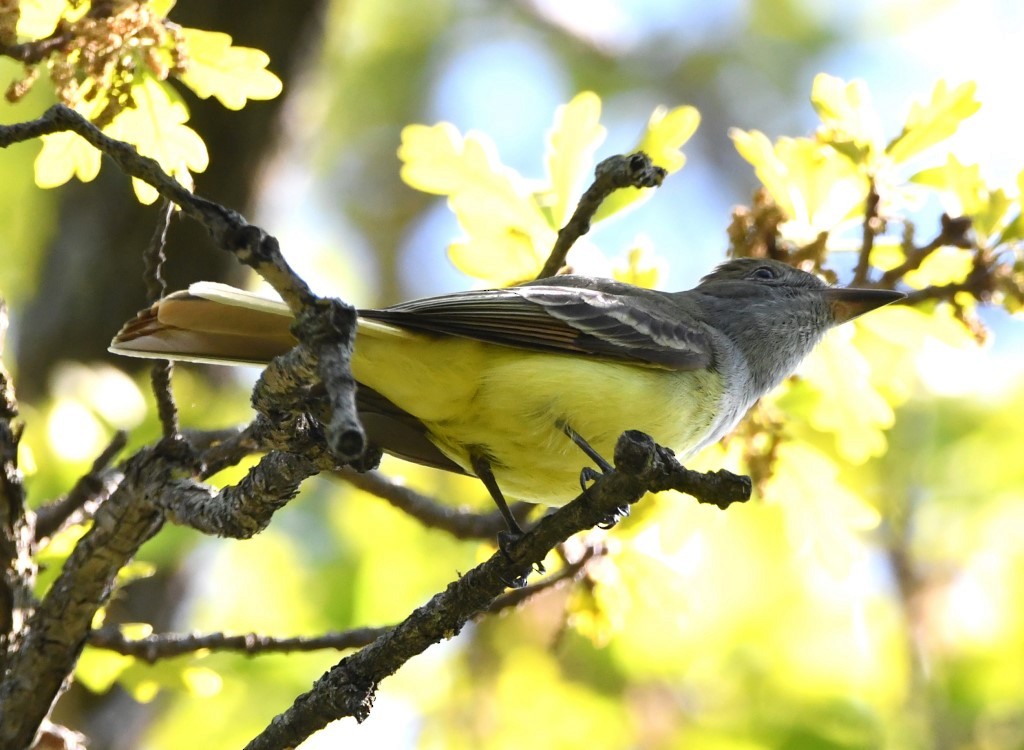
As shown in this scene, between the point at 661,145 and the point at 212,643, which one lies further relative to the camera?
the point at 661,145

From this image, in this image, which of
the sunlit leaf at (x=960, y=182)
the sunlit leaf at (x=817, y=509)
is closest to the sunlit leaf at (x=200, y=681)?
the sunlit leaf at (x=817, y=509)

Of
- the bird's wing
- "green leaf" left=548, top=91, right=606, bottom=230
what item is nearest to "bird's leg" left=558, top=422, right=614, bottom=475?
the bird's wing

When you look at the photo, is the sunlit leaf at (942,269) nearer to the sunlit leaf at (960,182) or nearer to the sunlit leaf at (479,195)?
the sunlit leaf at (960,182)

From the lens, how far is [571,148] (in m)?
3.77

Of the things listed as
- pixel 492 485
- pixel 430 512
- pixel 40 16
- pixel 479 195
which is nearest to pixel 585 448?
pixel 492 485

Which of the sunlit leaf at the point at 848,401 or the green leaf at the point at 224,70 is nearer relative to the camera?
the green leaf at the point at 224,70

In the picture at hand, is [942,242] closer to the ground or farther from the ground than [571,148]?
closer to the ground

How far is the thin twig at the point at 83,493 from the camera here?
10.4 ft

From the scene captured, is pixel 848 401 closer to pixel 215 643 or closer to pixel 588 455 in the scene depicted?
pixel 588 455

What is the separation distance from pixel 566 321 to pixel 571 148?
54cm

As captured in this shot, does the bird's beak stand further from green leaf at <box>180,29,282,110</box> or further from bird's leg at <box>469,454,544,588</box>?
green leaf at <box>180,29,282,110</box>

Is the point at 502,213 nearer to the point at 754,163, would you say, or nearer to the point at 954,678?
the point at 754,163

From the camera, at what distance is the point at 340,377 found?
206cm

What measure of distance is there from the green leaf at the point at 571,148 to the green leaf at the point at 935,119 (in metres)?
0.88
